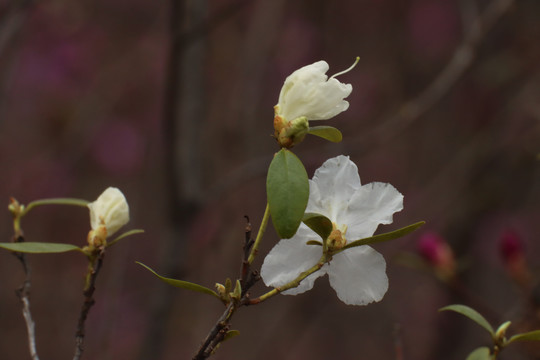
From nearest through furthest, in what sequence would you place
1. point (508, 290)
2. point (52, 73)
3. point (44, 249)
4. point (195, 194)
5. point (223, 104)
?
point (44, 249) → point (195, 194) → point (223, 104) → point (52, 73) → point (508, 290)

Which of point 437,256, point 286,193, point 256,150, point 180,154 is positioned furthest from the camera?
point 256,150

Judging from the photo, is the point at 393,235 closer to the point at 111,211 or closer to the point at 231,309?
the point at 231,309

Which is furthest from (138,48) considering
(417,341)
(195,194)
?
(417,341)

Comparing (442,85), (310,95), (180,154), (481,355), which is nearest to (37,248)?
(310,95)

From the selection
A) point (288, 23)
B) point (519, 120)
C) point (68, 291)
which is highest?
point (288, 23)

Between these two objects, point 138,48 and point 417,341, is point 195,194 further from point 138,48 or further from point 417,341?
point 417,341

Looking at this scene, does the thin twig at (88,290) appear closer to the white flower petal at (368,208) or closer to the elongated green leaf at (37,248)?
the elongated green leaf at (37,248)
